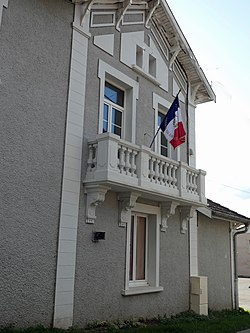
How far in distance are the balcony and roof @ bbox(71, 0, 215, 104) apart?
12.7ft

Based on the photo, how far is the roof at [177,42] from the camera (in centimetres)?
1186

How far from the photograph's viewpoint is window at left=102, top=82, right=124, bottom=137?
10.2 metres

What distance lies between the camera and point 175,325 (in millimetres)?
9414

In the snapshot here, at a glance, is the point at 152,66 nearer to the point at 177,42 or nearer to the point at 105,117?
the point at 177,42

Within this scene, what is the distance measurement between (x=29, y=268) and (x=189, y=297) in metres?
6.05

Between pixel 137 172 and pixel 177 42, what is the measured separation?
17.9ft

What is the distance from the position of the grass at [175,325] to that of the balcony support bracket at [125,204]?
2.33 m

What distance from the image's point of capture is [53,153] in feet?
27.0

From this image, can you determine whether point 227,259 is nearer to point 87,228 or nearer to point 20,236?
point 87,228

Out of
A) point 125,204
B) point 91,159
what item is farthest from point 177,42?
point 125,204

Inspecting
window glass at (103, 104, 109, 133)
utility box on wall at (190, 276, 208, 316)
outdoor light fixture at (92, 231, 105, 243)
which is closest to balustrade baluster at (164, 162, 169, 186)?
window glass at (103, 104, 109, 133)

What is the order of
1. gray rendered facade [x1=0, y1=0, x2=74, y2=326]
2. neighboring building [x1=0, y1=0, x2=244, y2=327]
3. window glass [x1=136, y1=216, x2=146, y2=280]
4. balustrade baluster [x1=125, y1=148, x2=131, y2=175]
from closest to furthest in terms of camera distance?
gray rendered facade [x1=0, y1=0, x2=74, y2=326] → neighboring building [x1=0, y1=0, x2=244, y2=327] → balustrade baluster [x1=125, y1=148, x2=131, y2=175] → window glass [x1=136, y1=216, x2=146, y2=280]

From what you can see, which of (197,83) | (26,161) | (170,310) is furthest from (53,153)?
(197,83)

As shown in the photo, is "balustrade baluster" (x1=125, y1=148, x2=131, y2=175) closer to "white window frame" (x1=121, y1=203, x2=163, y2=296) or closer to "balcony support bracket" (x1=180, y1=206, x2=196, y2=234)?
"white window frame" (x1=121, y1=203, x2=163, y2=296)
